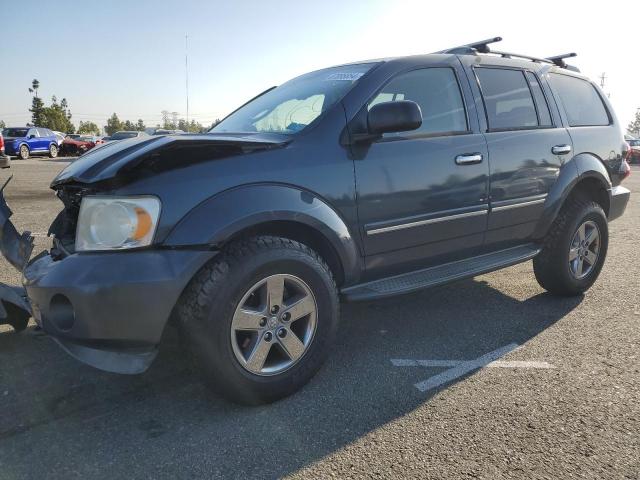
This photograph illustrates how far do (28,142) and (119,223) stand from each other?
94.1 feet

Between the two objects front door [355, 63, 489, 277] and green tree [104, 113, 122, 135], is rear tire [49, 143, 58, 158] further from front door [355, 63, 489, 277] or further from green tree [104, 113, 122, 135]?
green tree [104, 113, 122, 135]

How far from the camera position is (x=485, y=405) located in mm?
2613

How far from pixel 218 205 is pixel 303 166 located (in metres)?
0.55

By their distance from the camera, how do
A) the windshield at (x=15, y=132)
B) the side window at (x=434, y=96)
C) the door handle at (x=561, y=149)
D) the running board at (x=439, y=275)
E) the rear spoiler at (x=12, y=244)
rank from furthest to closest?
1. the windshield at (x=15, y=132)
2. the door handle at (x=561, y=149)
3. the side window at (x=434, y=96)
4. the rear spoiler at (x=12, y=244)
5. the running board at (x=439, y=275)

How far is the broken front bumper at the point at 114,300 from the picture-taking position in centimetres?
220

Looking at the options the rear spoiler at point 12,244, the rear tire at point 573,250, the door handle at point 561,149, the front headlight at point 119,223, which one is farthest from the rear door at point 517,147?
the rear spoiler at point 12,244

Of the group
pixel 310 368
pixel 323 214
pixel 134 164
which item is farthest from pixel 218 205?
pixel 310 368

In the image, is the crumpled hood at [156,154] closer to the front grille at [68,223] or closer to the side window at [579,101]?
the front grille at [68,223]

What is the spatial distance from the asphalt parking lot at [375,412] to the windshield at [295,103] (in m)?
1.51

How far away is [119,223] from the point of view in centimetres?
229

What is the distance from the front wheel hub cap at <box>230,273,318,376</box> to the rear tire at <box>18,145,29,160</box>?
28173 millimetres

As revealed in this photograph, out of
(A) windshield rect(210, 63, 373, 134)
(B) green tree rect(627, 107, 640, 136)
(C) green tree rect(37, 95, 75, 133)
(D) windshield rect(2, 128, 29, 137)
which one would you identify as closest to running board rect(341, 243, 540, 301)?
(A) windshield rect(210, 63, 373, 134)

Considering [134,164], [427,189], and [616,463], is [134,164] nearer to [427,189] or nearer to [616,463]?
[427,189]

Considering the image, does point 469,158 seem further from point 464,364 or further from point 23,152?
point 23,152
